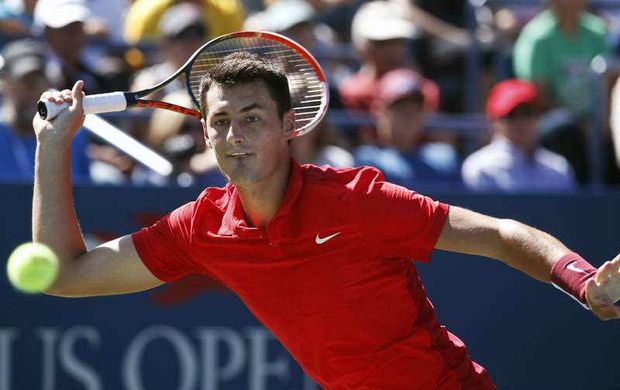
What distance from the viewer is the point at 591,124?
25.1ft

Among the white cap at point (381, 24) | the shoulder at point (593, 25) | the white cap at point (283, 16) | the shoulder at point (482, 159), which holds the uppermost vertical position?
the white cap at point (283, 16)

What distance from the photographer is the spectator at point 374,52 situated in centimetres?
766

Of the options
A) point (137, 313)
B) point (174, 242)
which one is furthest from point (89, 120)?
point (137, 313)

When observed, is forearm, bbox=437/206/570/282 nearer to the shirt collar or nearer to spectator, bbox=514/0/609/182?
the shirt collar

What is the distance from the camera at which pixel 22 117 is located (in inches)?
254

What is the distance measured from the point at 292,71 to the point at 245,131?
0.84 meters

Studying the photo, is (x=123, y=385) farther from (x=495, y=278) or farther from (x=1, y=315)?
(x=495, y=278)

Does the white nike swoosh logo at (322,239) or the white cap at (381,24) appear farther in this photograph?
the white cap at (381,24)

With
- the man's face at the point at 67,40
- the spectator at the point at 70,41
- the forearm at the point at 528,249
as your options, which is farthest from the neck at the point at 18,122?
the forearm at the point at 528,249

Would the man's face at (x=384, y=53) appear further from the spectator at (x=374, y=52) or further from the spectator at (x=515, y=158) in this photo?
the spectator at (x=515, y=158)

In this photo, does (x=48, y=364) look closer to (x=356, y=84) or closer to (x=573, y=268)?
(x=356, y=84)

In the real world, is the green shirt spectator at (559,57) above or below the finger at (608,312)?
below

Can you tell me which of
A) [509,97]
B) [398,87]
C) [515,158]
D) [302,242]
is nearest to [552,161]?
[515,158]

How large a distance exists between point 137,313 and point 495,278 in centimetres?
191
